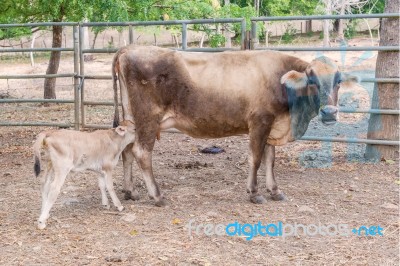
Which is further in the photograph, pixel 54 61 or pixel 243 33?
pixel 54 61

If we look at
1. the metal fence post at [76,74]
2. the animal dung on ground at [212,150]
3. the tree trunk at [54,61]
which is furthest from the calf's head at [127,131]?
the tree trunk at [54,61]

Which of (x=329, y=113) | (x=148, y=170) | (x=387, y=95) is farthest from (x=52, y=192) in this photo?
(x=387, y=95)

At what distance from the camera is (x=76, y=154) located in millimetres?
5410

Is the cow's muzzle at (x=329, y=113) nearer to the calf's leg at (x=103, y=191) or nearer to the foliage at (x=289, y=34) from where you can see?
the calf's leg at (x=103, y=191)

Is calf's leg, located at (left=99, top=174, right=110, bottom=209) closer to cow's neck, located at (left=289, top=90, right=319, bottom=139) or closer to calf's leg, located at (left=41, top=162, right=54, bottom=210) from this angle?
calf's leg, located at (left=41, top=162, right=54, bottom=210)

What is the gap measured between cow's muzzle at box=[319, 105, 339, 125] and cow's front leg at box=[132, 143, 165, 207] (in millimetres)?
1737

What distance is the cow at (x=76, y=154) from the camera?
207 inches

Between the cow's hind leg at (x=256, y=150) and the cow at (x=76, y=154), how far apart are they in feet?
3.93

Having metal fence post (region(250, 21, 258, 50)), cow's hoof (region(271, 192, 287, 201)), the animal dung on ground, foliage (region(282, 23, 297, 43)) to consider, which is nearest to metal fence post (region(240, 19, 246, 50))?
metal fence post (region(250, 21, 258, 50))

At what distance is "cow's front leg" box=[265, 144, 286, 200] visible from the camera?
6.05 metres

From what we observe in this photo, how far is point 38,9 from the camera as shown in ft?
35.5

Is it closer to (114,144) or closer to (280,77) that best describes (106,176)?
(114,144)

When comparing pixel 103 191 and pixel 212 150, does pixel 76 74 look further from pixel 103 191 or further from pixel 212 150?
pixel 103 191

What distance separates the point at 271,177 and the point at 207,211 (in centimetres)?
86
